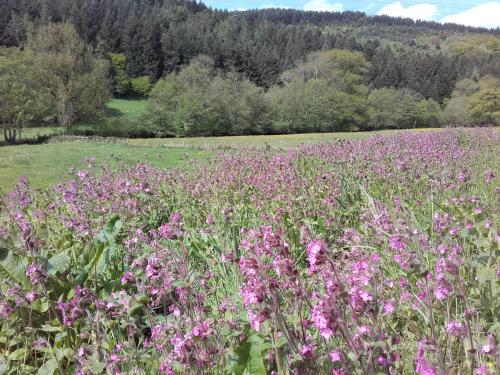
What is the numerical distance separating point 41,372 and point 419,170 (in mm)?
5674

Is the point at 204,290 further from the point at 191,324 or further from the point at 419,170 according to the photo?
the point at 419,170

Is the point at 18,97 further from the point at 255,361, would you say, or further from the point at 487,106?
the point at 487,106

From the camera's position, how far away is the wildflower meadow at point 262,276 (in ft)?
Answer: 5.73

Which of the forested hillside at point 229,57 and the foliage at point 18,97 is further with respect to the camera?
the forested hillside at point 229,57

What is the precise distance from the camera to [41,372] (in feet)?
8.20

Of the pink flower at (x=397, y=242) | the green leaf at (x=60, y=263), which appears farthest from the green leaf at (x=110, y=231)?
the pink flower at (x=397, y=242)

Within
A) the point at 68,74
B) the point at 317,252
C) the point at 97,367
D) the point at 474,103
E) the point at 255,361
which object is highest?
the point at 317,252

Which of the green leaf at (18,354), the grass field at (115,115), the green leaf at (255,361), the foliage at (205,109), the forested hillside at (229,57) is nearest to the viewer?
the green leaf at (255,361)

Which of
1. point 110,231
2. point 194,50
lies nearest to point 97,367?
point 110,231

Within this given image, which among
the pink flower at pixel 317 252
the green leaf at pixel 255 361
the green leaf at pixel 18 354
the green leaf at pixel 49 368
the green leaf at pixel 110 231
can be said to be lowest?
the green leaf at pixel 18 354

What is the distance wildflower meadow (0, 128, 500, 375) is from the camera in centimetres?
175

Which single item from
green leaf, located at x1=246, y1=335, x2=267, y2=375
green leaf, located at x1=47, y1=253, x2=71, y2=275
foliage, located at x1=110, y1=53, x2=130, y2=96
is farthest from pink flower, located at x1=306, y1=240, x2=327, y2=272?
foliage, located at x1=110, y1=53, x2=130, y2=96

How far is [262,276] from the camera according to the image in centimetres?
164

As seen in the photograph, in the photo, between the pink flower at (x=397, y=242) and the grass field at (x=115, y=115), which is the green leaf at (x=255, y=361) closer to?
the pink flower at (x=397, y=242)
